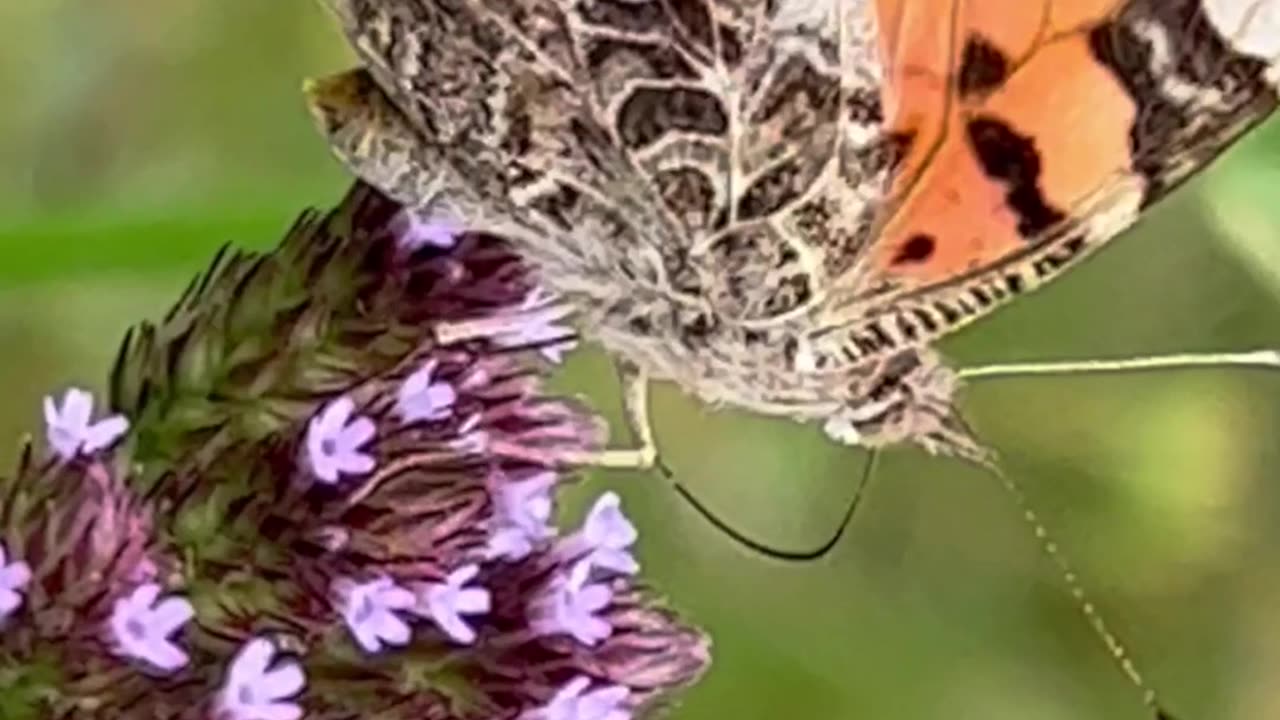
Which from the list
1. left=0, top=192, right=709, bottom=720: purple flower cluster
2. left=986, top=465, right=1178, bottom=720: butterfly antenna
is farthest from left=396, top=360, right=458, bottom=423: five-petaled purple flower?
left=986, top=465, right=1178, bottom=720: butterfly antenna

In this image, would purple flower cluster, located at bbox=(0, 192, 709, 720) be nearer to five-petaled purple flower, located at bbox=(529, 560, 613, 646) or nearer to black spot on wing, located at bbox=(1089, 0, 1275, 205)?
five-petaled purple flower, located at bbox=(529, 560, 613, 646)

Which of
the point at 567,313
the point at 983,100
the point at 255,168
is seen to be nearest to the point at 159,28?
the point at 255,168

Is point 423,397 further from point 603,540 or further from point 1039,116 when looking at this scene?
point 1039,116

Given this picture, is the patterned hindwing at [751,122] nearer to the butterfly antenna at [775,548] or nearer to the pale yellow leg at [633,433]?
the pale yellow leg at [633,433]

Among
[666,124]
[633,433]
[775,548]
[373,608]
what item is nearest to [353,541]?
[373,608]

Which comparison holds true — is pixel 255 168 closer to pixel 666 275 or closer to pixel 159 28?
pixel 159 28
